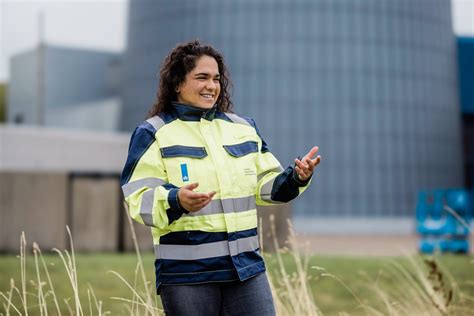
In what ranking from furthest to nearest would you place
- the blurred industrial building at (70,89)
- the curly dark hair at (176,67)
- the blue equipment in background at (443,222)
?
1. the blurred industrial building at (70,89)
2. the blue equipment in background at (443,222)
3. the curly dark hair at (176,67)

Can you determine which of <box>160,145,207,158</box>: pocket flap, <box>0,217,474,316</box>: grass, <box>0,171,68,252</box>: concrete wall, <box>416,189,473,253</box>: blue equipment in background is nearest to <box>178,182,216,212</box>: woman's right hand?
<box>160,145,207,158</box>: pocket flap

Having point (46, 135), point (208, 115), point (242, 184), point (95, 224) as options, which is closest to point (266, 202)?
point (242, 184)

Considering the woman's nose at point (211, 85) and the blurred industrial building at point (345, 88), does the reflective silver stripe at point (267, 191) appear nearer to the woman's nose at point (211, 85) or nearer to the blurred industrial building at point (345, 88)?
the woman's nose at point (211, 85)

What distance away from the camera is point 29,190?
13547 mm

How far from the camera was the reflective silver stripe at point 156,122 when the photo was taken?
2.96m

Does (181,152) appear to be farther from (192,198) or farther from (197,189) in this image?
(192,198)

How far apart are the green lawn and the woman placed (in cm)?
261

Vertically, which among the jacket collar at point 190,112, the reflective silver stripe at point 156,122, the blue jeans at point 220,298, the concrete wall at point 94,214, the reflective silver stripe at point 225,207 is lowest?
the concrete wall at point 94,214

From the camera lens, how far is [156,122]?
2.99 metres

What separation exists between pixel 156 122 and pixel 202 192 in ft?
1.41

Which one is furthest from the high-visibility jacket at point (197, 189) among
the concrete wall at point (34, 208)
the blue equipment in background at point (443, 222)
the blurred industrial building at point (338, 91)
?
the blurred industrial building at point (338, 91)

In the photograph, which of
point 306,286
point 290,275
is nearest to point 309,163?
point 306,286

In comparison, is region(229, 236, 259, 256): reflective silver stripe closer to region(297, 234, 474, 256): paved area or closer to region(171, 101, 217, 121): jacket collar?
region(171, 101, 217, 121): jacket collar

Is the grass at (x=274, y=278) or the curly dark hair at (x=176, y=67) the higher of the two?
the curly dark hair at (x=176, y=67)
